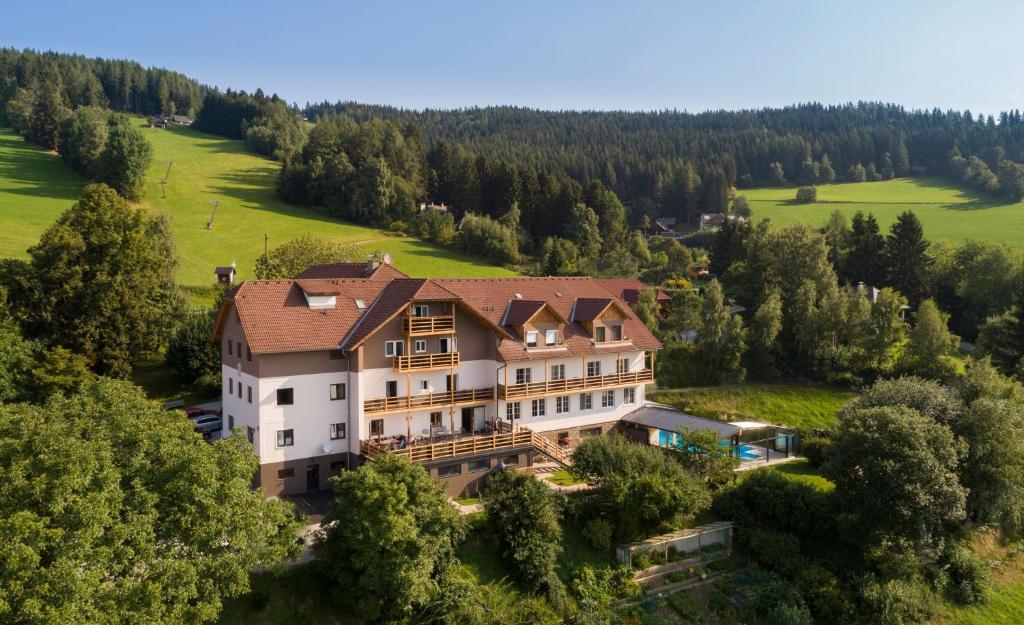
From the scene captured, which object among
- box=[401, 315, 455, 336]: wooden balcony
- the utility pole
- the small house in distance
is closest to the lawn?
box=[401, 315, 455, 336]: wooden balcony

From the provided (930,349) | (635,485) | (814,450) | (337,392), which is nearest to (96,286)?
(337,392)

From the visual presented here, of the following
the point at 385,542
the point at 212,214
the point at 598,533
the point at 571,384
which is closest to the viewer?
the point at 385,542

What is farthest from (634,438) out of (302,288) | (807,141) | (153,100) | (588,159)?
(153,100)

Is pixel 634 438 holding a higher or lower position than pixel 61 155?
lower

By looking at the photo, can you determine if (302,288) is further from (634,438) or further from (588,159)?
(588,159)

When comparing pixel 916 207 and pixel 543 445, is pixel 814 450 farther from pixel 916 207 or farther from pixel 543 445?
pixel 916 207

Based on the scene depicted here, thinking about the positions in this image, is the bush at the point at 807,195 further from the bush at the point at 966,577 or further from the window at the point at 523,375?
the window at the point at 523,375

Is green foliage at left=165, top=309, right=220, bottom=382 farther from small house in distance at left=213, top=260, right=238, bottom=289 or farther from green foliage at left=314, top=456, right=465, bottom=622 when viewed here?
green foliage at left=314, top=456, right=465, bottom=622
